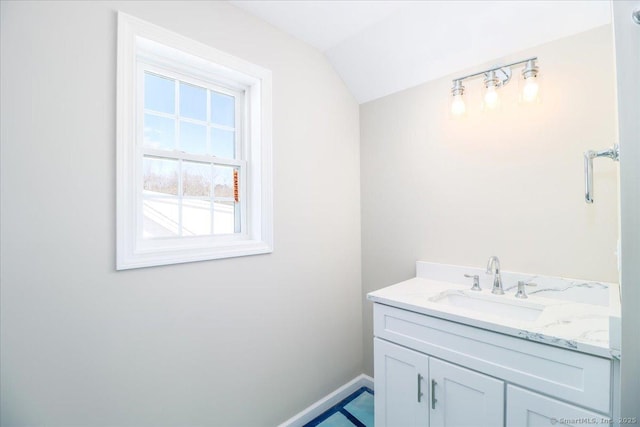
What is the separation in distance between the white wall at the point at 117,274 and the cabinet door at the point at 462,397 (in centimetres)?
88

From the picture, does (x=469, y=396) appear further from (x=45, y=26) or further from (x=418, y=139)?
(x=45, y=26)

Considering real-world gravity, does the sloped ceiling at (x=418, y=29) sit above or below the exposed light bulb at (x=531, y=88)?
above

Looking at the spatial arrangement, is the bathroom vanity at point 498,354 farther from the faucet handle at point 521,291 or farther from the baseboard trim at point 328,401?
the baseboard trim at point 328,401

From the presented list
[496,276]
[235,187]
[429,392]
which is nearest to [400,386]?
[429,392]

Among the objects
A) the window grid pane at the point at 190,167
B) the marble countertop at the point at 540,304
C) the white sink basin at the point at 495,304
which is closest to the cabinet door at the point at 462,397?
the marble countertop at the point at 540,304

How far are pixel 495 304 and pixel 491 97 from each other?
3.69ft

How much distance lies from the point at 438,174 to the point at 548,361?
3.84 ft

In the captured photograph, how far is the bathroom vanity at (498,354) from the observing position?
0.99 metres

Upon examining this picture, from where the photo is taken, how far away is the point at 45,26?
1.08 meters

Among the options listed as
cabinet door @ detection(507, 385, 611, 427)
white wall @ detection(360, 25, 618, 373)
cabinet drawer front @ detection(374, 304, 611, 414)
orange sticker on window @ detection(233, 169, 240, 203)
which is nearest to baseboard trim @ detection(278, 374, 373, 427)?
white wall @ detection(360, 25, 618, 373)

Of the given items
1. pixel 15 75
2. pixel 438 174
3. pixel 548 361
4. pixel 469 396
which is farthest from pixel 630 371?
pixel 15 75

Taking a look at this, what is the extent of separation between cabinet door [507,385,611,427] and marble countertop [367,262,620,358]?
206 mm

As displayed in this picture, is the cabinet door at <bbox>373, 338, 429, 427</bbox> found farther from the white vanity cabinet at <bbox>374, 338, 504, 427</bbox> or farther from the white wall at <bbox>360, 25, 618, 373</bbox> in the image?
the white wall at <bbox>360, 25, 618, 373</bbox>

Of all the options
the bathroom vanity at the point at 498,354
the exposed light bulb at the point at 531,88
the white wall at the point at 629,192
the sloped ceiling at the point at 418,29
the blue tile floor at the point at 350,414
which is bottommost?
the blue tile floor at the point at 350,414
